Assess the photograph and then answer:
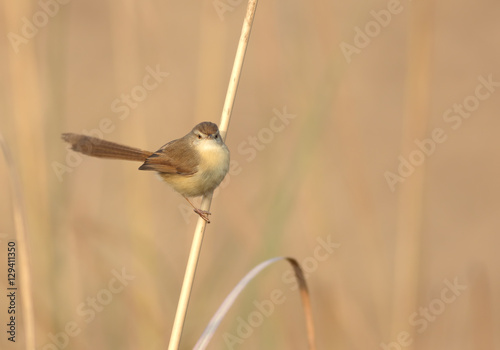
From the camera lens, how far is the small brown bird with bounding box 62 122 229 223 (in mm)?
2801

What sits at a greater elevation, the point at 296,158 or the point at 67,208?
the point at 296,158

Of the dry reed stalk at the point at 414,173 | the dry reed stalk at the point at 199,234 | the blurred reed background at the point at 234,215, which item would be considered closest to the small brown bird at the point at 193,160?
the blurred reed background at the point at 234,215

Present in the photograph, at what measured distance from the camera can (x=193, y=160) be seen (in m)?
2.94

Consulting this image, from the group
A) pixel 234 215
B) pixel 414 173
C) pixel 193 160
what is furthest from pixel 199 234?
pixel 414 173

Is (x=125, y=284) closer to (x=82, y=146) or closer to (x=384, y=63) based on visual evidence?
(x=82, y=146)

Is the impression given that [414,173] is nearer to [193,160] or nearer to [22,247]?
[193,160]

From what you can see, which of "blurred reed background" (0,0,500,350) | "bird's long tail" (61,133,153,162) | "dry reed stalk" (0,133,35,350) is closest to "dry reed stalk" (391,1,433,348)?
"blurred reed background" (0,0,500,350)

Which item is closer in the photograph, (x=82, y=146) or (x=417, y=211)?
(x=82, y=146)

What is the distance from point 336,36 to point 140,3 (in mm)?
991

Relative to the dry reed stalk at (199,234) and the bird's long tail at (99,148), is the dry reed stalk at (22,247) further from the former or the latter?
the dry reed stalk at (199,234)

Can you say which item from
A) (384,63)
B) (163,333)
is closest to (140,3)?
(163,333)

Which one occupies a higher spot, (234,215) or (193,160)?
(193,160)

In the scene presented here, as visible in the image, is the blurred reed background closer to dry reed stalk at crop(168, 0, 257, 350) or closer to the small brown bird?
the small brown bird

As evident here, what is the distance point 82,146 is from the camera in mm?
2312
